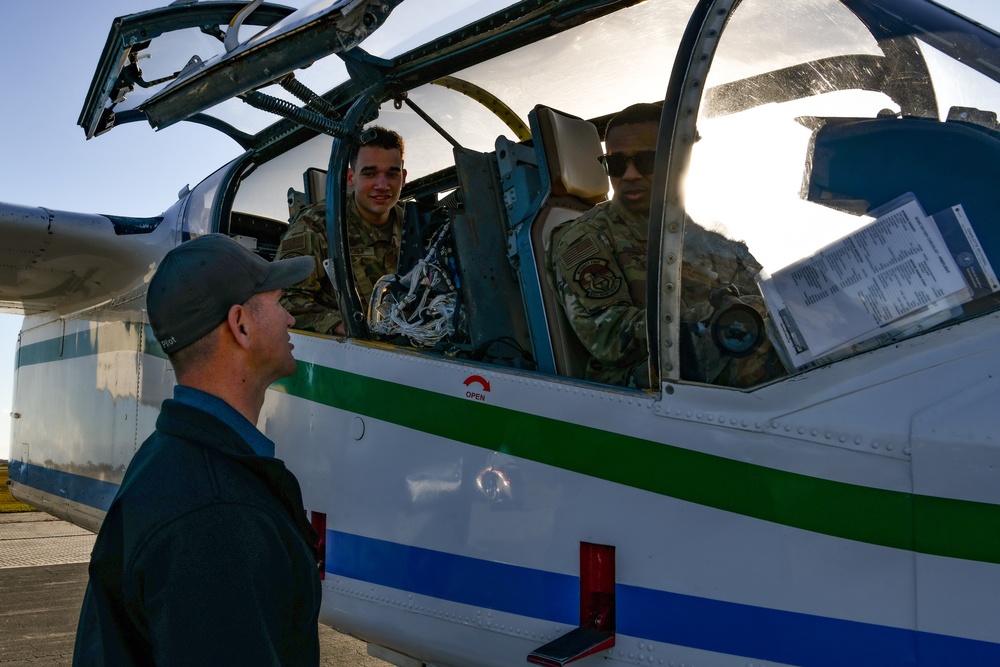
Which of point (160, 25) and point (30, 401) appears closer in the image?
point (160, 25)

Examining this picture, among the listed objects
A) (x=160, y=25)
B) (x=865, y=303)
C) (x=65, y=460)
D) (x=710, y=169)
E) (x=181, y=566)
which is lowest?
(x=65, y=460)

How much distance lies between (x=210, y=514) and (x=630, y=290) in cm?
189

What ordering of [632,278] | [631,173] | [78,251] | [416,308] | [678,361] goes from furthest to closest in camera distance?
1. [78,251]
2. [416,308]
3. [631,173]
4. [632,278]
5. [678,361]

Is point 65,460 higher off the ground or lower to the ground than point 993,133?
lower

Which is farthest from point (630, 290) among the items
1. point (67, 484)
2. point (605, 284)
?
point (67, 484)

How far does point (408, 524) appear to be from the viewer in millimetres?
2771

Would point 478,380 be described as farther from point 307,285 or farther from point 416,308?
point 307,285

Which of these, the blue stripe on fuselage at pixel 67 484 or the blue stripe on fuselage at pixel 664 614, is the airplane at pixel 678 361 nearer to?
the blue stripe on fuselage at pixel 664 614

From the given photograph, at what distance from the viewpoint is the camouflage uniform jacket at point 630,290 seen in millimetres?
2137

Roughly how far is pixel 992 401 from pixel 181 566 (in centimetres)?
157

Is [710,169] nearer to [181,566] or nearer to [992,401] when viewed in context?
[992,401]

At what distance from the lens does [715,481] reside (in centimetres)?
204

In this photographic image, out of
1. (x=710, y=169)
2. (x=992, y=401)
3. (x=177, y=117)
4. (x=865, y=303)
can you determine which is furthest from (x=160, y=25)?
(x=992, y=401)

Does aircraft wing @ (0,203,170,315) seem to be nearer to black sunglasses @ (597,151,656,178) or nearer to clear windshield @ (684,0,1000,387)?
black sunglasses @ (597,151,656,178)
